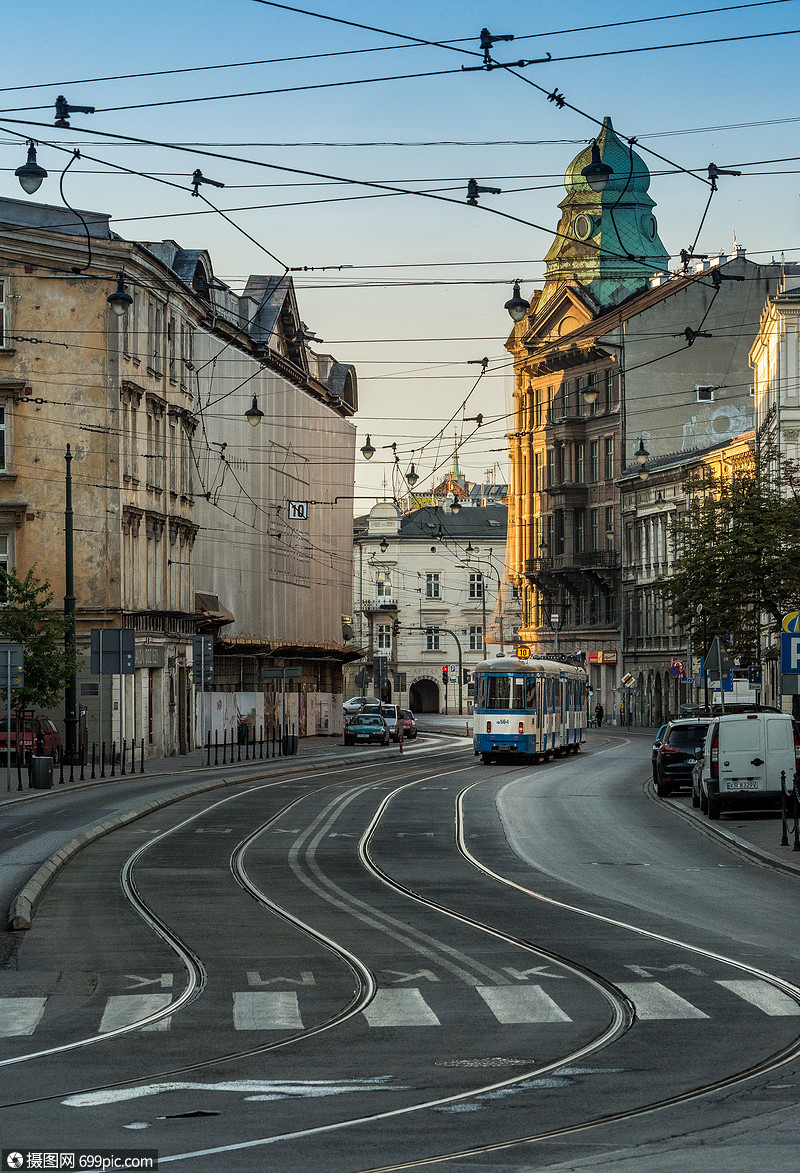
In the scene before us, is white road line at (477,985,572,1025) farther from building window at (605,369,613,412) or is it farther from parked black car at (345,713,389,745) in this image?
building window at (605,369,613,412)

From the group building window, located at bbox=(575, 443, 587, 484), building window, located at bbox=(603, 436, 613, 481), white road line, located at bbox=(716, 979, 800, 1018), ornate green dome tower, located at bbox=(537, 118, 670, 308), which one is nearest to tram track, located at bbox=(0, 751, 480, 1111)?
white road line, located at bbox=(716, 979, 800, 1018)

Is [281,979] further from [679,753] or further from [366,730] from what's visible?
[366,730]

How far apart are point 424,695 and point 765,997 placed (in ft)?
433

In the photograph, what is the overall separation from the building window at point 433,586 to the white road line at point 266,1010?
132m

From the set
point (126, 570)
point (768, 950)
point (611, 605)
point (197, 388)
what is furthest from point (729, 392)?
point (768, 950)

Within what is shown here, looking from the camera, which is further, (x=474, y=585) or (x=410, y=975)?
(x=474, y=585)

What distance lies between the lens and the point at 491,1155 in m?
7.79

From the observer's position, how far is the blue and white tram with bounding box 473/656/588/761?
54.3 metres

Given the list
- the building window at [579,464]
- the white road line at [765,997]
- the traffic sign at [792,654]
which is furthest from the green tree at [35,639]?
the building window at [579,464]

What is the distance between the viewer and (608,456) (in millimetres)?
108312

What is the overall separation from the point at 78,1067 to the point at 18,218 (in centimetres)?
4734

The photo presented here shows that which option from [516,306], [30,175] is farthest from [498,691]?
[30,175]

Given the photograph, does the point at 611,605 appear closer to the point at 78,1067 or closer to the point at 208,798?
the point at 208,798

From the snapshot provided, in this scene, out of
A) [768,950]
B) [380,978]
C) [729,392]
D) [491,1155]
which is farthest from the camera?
[729,392]
